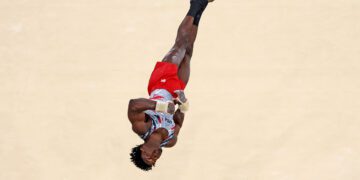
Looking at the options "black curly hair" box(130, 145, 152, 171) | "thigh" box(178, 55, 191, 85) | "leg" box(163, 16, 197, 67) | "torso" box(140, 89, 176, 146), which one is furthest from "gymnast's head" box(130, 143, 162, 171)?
"leg" box(163, 16, 197, 67)

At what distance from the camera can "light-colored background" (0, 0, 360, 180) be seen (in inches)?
308

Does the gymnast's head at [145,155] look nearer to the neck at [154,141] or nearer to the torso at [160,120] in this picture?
the neck at [154,141]

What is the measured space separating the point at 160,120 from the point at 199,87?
2066mm

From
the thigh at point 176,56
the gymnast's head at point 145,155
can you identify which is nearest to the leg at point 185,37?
the thigh at point 176,56

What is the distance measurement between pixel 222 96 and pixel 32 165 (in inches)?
104

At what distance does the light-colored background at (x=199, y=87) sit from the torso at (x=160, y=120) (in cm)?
129

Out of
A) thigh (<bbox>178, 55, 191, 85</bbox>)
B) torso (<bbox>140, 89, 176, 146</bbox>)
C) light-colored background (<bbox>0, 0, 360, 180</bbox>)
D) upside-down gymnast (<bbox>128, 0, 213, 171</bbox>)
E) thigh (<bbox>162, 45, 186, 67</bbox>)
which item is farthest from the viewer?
light-colored background (<bbox>0, 0, 360, 180</bbox>)

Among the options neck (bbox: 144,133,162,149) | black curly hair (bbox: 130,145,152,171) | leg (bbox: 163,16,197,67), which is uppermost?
leg (bbox: 163,16,197,67)

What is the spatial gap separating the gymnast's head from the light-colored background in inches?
51.6

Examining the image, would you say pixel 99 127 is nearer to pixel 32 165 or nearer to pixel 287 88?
pixel 32 165

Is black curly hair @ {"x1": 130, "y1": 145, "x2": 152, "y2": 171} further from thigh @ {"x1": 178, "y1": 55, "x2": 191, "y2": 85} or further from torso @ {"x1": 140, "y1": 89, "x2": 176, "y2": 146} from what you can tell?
thigh @ {"x1": 178, "y1": 55, "x2": 191, "y2": 85}

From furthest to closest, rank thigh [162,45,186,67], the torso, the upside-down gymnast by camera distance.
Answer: thigh [162,45,186,67], the torso, the upside-down gymnast

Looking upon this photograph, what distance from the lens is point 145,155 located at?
6328 mm

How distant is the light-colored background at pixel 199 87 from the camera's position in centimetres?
781
